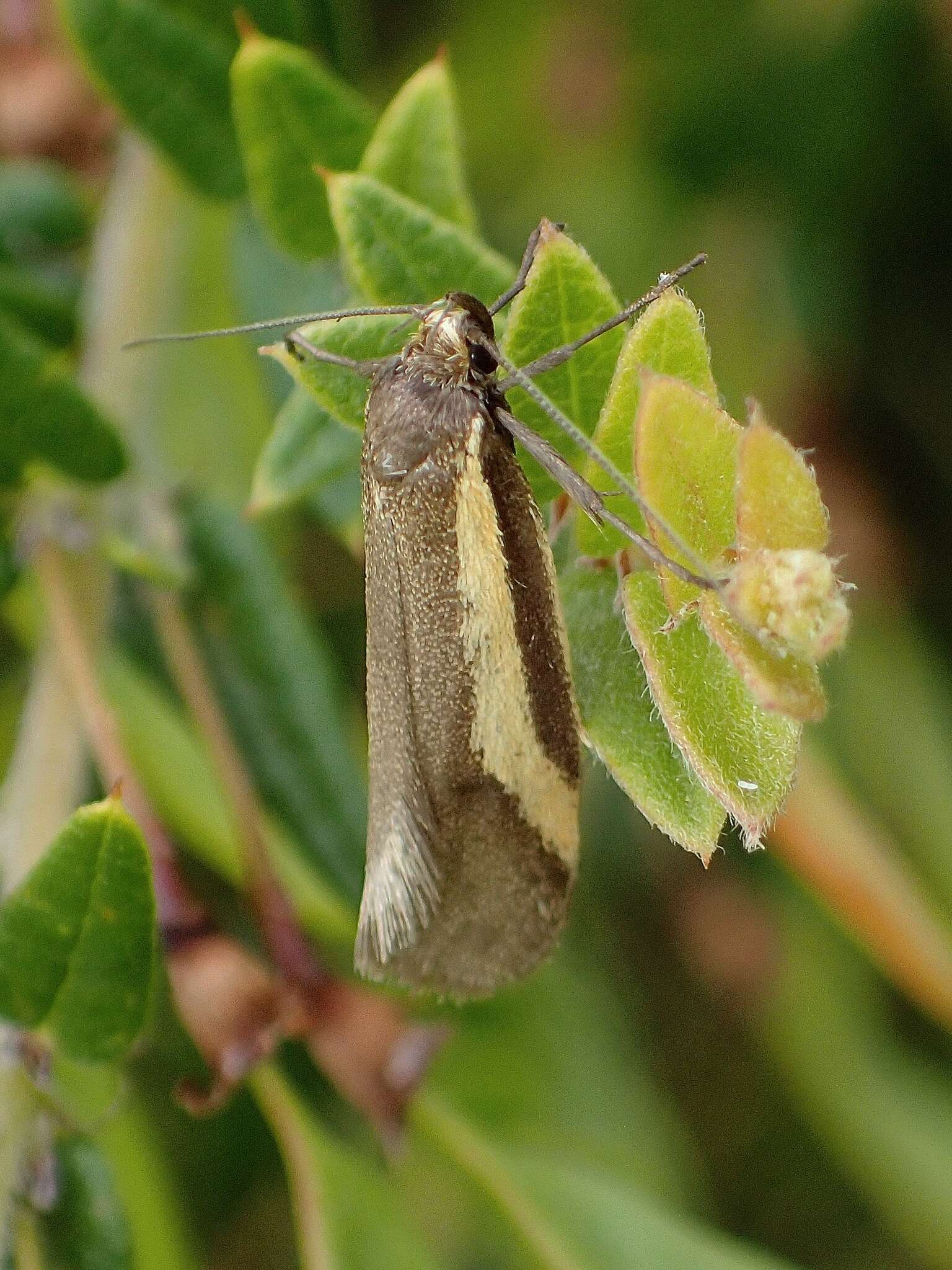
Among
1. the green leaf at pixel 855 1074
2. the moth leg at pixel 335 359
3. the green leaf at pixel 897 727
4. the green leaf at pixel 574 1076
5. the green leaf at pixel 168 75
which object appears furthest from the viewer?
the green leaf at pixel 897 727

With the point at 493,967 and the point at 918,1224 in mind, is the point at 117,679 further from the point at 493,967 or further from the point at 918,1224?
the point at 918,1224

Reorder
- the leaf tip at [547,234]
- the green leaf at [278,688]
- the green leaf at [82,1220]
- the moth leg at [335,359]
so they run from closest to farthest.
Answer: the leaf tip at [547,234]
the moth leg at [335,359]
the green leaf at [82,1220]
the green leaf at [278,688]

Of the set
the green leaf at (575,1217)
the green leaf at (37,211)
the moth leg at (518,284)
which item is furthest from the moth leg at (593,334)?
the green leaf at (575,1217)

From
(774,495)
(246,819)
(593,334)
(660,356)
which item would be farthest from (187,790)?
(774,495)

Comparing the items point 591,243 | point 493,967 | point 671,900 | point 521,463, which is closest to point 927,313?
point 591,243

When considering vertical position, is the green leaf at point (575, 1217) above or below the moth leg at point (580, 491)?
below

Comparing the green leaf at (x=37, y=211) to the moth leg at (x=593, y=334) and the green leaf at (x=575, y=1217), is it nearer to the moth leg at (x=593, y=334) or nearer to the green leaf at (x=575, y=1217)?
the moth leg at (x=593, y=334)

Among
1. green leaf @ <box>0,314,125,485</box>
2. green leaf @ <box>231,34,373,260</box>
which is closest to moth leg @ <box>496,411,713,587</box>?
green leaf @ <box>231,34,373,260</box>
